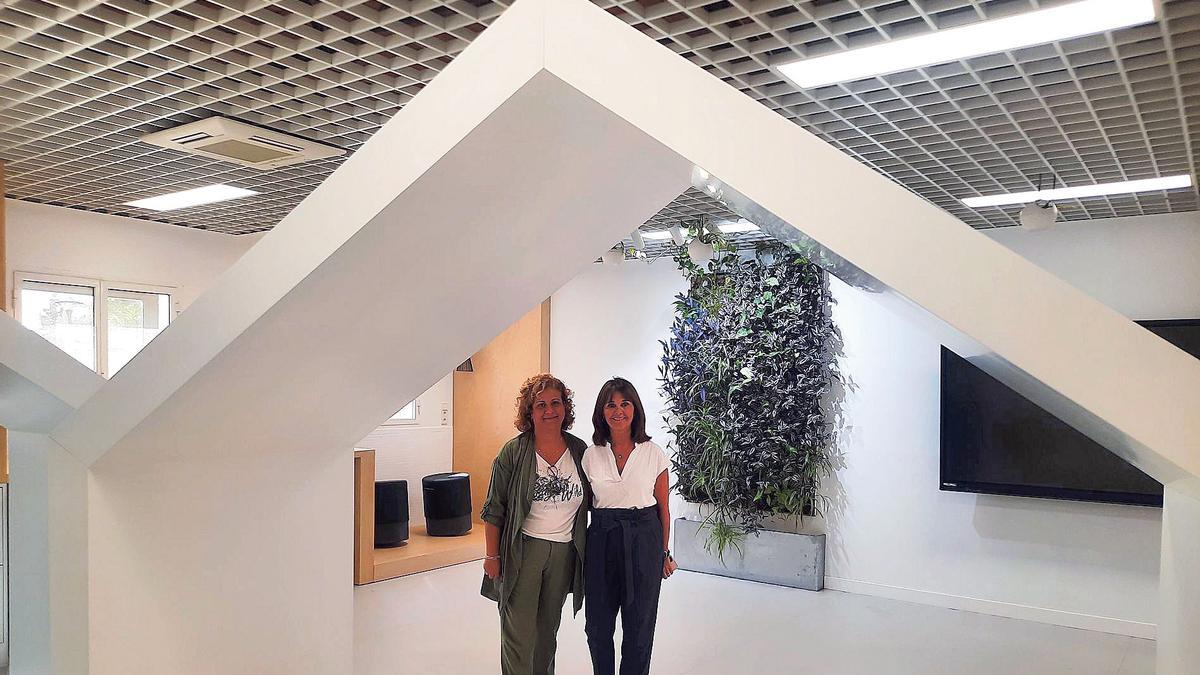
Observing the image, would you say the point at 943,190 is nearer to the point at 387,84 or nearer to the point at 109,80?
the point at 387,84

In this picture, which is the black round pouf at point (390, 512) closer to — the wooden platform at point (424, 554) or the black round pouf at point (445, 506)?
the wooden platform at point (424, 554)

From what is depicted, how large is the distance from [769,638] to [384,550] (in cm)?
326

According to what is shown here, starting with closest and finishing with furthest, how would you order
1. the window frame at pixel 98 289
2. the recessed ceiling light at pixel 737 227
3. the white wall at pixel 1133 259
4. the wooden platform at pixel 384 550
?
the white wall at pixel 1133 259 → the window frame at pixel 98 289 → the recessed ceiling light at pixel 737 227 → the wooden platform at pixel 384 550

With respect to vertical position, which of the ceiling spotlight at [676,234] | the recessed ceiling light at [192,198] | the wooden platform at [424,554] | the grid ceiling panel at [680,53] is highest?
the grid ceiling panel at [680,53]

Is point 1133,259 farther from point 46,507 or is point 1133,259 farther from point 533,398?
point 46,507

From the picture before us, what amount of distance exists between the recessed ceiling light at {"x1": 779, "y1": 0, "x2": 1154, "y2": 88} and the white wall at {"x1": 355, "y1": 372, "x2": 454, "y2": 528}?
5416 mm

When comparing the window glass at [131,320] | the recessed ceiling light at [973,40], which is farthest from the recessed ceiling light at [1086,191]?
the window glass at [131,320]

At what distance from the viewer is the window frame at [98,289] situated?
5.90 m

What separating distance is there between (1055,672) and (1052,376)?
154 inches

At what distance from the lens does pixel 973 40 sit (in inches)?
113

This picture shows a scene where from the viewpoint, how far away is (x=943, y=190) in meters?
5.18

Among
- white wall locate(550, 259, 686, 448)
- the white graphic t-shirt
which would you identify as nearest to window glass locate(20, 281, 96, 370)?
white wall locate(550, 259, 686, 448)

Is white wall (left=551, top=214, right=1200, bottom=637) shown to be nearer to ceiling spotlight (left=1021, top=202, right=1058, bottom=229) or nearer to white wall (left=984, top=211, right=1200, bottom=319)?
white wall (left=984, top=211, right=1200, bottom=319)

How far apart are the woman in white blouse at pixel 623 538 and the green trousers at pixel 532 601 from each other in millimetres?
113
